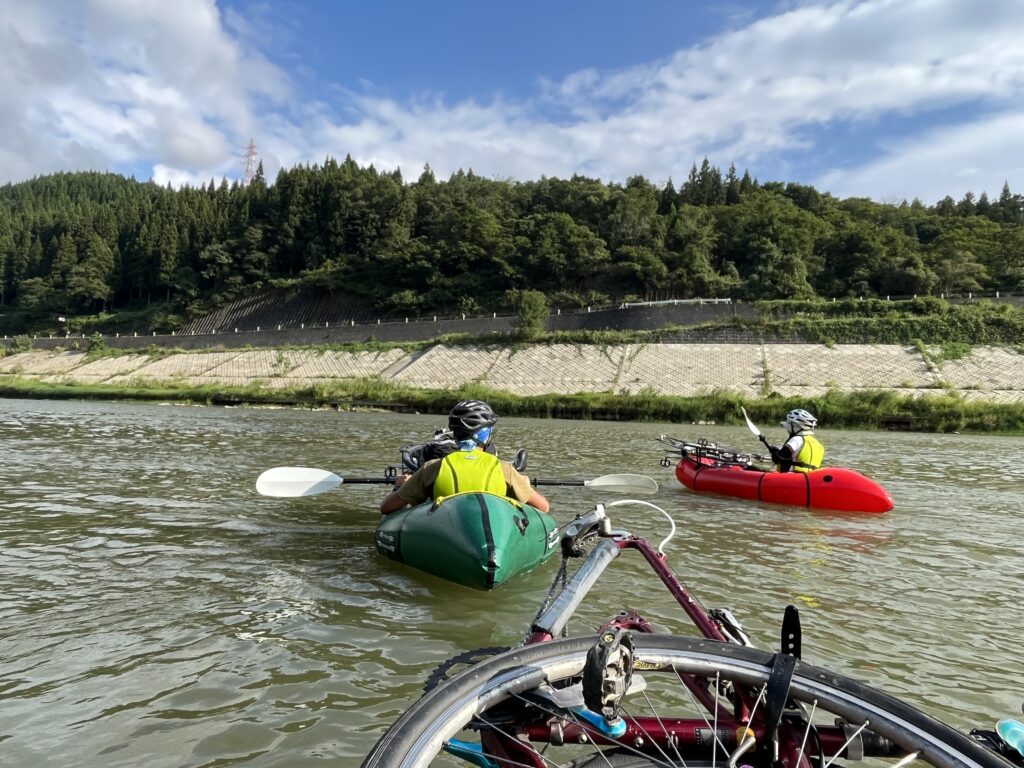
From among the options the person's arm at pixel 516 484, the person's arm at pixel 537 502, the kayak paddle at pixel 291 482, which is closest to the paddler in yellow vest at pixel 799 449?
the person's arm at pixel 537 502

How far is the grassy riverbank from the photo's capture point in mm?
25062

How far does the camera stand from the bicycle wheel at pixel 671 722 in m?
1.71

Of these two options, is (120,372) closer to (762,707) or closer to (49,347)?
(49,347)

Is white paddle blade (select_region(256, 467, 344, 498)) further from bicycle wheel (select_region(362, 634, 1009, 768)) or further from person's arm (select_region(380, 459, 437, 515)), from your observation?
bicycle wheel (select_region(362, 634, 1009, 768))

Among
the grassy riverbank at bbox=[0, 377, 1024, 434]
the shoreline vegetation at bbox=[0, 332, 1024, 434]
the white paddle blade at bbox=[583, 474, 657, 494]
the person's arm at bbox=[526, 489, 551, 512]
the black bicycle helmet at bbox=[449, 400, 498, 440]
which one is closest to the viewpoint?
the black bicycle helmet at bbox=[449, 400, 498, 440]

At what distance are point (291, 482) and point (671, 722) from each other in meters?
6.34

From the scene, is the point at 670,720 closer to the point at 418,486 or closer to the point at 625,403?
the point at 418,486

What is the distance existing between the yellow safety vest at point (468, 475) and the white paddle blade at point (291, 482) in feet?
8.26

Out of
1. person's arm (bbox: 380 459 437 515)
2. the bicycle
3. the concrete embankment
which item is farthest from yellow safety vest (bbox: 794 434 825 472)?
the concrete embankment

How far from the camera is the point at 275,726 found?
319cm

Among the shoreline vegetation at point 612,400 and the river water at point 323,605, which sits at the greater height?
the shoreline vegetation at point 612,400

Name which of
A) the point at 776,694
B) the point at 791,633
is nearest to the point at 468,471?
the point at 791,633

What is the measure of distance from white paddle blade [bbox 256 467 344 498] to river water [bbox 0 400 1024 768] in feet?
1.53

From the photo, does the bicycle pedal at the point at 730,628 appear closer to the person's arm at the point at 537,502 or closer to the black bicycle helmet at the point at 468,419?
the black bicycle helmet at the point at 468,419
